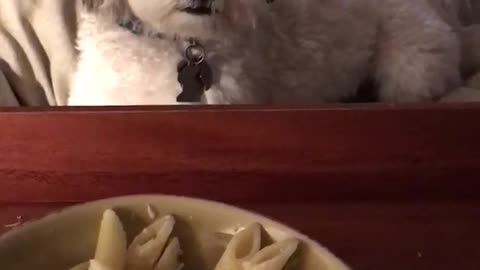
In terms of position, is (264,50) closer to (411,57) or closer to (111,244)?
(411,57)

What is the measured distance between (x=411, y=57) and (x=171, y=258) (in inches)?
27.8

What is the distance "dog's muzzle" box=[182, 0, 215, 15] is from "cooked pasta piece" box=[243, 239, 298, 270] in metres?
0.39

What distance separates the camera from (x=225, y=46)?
1089 millimetres

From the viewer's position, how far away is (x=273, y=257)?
0.66 m

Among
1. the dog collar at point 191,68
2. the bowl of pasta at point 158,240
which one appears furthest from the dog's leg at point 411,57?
the bowl of pasta at point 158,240

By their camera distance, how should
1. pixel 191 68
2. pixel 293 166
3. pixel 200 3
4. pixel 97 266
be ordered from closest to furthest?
1. pixel 97 266
2. pixel 293 166
3. pixel 200 3
4. pixel 191 68

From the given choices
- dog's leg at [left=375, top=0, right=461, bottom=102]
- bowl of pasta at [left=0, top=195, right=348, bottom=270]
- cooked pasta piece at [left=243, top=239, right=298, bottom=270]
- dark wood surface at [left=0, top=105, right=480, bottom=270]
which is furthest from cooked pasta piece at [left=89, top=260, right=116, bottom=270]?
dog's leg at [left=375, top=0, right=461, bottom=102]

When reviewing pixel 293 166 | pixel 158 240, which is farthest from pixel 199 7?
pixel 158 240

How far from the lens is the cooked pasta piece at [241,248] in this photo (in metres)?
0.66

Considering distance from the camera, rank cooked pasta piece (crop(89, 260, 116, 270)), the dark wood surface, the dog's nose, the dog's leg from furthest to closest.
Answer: the dog's leg, the dog's nose, the dark wood surface, cooked pasta piece (crop(89, 260, 116, 270))

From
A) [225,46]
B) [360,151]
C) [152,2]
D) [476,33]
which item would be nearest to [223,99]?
[225,46]

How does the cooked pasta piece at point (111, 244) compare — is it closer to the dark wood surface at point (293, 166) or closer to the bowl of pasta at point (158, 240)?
the bowl of pasta at point (158, 240)

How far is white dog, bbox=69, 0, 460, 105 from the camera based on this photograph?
104 cm

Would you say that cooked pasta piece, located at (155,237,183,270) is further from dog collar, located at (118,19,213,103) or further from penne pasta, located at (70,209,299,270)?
dog collar, located at (118,19,213,103)
